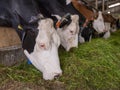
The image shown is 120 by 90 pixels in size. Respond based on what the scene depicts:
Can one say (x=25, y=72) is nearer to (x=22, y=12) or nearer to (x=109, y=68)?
(x=22, y=12)

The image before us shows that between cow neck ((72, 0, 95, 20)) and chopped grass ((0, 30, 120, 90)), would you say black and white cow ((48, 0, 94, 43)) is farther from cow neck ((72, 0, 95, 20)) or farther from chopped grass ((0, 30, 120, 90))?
chopped grass ((0, 30, 120, 90))

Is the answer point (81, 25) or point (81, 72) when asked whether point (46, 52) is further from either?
point (81, 25)

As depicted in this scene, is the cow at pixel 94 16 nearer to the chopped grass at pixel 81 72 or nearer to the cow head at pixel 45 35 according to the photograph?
the chopped grass at pixel 81 72

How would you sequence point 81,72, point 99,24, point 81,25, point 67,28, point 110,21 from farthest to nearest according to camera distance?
point 110,21 < point 99,24 < point 81,25 < point 67,28 < point 81,72

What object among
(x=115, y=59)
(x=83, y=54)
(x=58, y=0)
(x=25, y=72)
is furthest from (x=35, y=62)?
(x=58, y=0)

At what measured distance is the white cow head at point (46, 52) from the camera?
2.29 m

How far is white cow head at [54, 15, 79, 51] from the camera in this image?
302 centimetres

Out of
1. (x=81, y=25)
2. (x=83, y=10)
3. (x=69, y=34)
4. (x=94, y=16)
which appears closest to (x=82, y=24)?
(x=81, y=25)

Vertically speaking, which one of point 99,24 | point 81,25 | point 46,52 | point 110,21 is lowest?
point 110,21

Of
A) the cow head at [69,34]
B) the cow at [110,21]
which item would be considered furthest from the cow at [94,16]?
the cow head at [69,34]

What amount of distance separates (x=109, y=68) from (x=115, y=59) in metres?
0.30

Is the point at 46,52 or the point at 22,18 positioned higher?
the point at 22,18

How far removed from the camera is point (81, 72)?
251 cm

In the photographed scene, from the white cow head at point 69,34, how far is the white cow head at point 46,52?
0.65 meters
